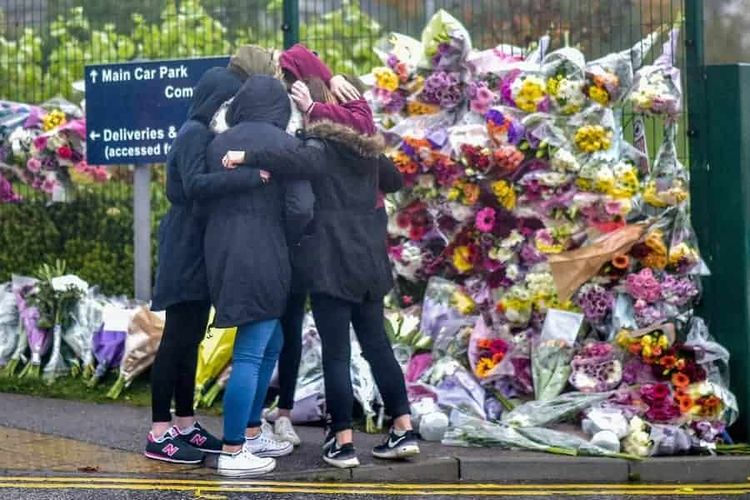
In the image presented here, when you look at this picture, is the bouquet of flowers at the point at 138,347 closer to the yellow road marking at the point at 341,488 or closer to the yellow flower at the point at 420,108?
the yellow flower at the point at 420,108

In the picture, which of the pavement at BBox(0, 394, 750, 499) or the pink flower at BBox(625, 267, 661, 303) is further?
the pink flower at BBox(625, 267, 661, 303)

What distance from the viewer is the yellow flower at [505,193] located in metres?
8.84

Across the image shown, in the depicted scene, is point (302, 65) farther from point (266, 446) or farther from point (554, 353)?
point (554, 353)

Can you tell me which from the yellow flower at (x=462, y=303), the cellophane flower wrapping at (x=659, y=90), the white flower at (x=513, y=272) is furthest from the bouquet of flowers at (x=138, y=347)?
the cellophane flower wrapping at (x=659, y=90)

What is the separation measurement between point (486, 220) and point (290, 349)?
1.72 meters

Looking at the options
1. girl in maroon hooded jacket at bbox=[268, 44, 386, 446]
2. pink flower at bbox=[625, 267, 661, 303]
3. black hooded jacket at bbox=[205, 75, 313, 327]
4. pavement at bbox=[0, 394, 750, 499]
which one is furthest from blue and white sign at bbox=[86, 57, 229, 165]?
pink flower at bbox=[625, 267, 661, 303]

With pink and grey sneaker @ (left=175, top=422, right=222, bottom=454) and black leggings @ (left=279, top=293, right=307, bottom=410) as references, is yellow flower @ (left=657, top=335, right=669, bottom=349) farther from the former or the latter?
pink and grey sneaker @ (left=175, top=422, right=222, bottom=454)

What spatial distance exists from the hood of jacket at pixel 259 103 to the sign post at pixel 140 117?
2486 mm

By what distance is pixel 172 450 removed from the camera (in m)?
7.29

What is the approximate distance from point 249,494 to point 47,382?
3128mm

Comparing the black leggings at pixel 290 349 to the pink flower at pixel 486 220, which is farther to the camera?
the pink flower at pixel 486 220

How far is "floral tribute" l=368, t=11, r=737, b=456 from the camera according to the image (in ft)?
27.2

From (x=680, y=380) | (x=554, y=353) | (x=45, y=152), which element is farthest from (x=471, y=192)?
(x=45, y=152)

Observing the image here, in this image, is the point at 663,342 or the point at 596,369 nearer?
the point at 663,342
